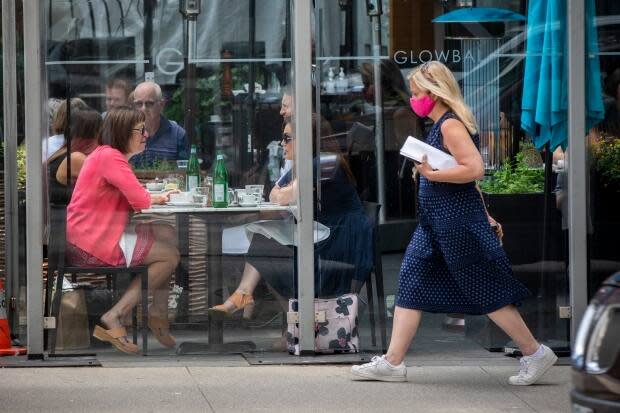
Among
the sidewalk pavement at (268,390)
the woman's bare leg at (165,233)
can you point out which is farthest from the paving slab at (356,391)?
the woman's bare leg at (165,233)

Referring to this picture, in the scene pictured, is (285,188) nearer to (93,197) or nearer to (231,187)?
(231,187)

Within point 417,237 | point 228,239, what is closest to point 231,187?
point 228,239

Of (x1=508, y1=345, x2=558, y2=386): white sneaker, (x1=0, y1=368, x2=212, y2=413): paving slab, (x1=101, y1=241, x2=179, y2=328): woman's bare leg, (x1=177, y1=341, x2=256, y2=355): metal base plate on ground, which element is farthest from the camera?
(x1=177, y1=341, x2=256, y2=355): metal base plate on ground

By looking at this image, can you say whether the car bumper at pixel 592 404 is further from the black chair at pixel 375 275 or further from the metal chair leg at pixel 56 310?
the metal chair leg at pixel 56 310

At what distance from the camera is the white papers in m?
7.07

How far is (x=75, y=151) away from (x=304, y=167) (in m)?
1.38

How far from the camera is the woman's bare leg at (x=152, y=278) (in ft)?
26.3

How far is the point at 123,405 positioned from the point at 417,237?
6.00ft

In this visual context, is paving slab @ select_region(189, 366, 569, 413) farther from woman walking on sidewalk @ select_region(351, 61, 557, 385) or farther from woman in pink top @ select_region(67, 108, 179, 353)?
woman in pink top @ select_region(67, 108, 179, 353)

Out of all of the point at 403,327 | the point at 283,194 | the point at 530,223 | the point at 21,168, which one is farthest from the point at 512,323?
the point at 21,168

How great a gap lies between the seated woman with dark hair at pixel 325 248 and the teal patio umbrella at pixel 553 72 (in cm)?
124

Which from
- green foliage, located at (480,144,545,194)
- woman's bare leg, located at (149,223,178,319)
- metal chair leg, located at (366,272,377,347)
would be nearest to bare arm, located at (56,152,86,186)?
woman's bare leg, located at (149,223,178,319)

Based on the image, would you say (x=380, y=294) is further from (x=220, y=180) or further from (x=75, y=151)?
(x=75, y=151)

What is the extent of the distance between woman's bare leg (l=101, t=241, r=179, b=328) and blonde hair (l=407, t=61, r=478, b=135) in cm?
189
